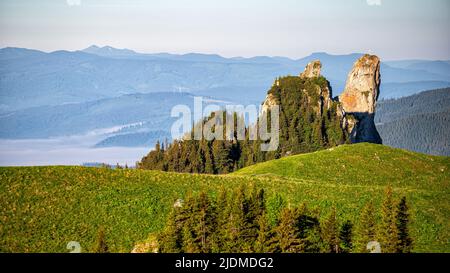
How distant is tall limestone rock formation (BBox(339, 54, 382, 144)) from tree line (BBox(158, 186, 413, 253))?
94.8 meters

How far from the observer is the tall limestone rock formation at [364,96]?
5418 inches

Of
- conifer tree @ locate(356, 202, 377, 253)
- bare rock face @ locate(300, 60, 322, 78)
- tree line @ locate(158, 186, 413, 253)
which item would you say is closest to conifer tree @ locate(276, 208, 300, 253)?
tree line @ locate(158, 186, 413, 253)

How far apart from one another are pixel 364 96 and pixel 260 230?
10716cm

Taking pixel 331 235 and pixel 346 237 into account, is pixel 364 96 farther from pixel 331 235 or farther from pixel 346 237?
pixel 331 235

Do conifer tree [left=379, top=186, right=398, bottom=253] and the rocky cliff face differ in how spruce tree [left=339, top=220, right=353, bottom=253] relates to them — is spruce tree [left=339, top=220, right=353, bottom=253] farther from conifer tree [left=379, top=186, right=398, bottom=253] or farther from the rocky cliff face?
the rocky cliff face

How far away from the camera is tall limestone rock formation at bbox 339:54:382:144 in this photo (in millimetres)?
137625

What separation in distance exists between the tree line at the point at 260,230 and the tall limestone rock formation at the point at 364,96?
311ft

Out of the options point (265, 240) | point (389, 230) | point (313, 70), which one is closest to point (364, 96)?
point (313, 70)

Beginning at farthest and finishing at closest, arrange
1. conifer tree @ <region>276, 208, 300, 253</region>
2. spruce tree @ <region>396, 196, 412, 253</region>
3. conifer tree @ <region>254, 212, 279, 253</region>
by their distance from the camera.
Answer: spruce tree @ <region>396, 196, 412, 253</region> < conifer tree @ <region>254, 212, 279, 253</region> < conifer tree @ <region>276, 208, 300, 253</region>

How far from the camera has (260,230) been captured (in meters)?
39.1

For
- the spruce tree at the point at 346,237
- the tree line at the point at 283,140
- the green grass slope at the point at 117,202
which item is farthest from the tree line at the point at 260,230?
the tree line at the point at 283,140

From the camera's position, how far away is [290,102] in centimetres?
Result: 12544
